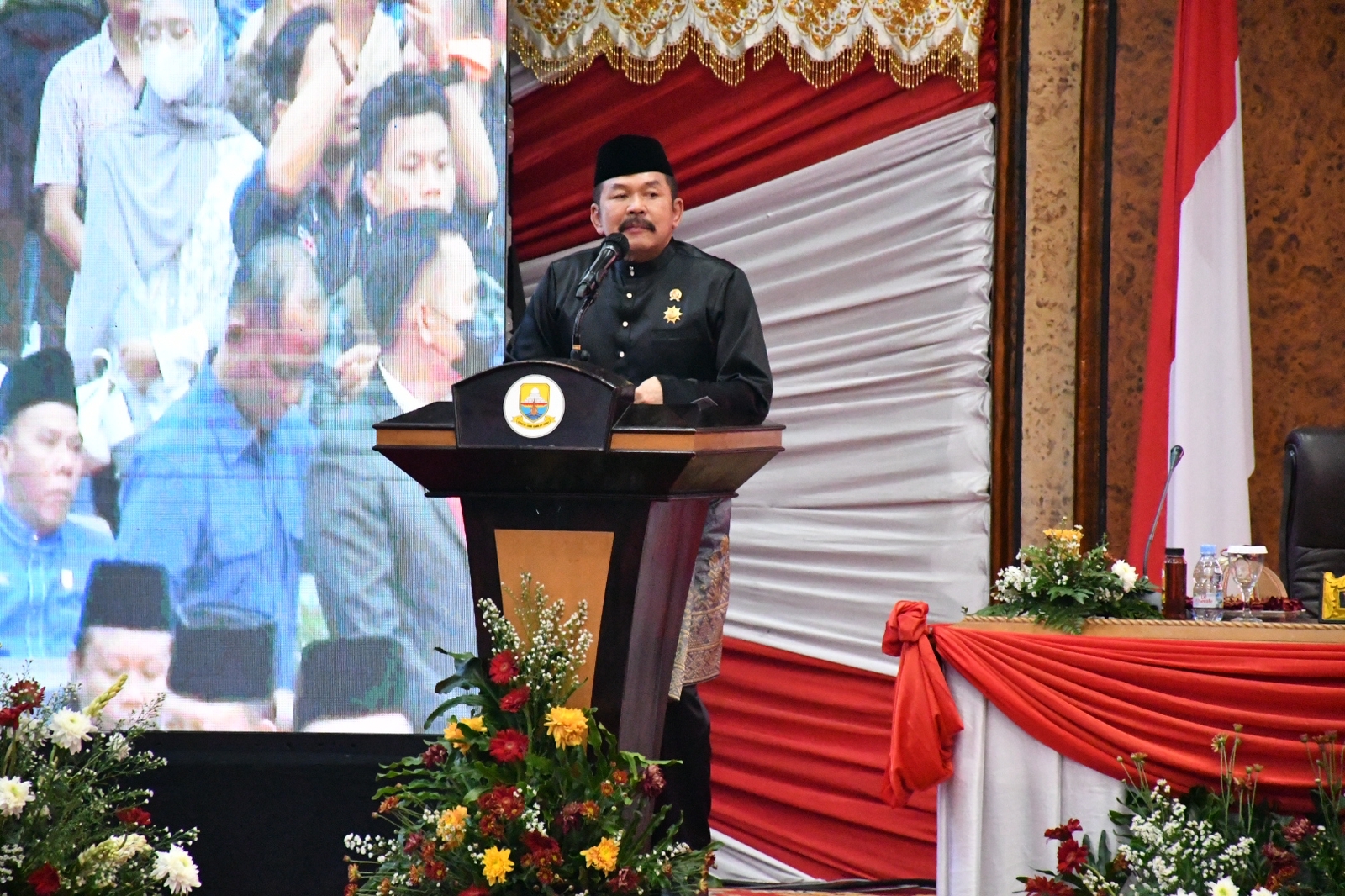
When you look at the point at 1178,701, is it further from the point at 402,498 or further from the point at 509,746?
the point at 402,498

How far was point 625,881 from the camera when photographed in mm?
2090

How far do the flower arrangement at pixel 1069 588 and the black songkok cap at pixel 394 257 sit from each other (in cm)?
156

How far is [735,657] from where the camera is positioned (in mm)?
4172

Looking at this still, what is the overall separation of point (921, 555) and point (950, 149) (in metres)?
1.13

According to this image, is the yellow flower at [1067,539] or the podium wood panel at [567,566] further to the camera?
the yellow flower at [1067,539]

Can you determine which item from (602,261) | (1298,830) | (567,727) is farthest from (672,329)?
A: (1298,830)

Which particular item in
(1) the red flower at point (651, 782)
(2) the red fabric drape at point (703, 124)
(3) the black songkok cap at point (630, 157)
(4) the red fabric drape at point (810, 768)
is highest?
(2) the red fabric drape at point (703, 124)

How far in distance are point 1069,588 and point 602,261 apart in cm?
113

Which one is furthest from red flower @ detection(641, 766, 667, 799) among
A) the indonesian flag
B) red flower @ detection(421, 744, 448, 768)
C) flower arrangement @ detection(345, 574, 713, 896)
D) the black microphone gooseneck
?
the indonesian flag

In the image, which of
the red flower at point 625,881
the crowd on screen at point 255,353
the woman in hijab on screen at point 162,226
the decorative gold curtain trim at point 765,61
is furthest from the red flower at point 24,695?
the decorative gold curtain trim at point 765,61

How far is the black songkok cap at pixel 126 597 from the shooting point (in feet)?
11.2

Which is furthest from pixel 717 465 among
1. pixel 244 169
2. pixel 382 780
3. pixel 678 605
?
pixel 244 169

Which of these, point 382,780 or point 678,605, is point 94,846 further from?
point 382,780

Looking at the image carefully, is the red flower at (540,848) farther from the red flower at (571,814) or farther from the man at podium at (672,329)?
the man at podium at (672,329)
